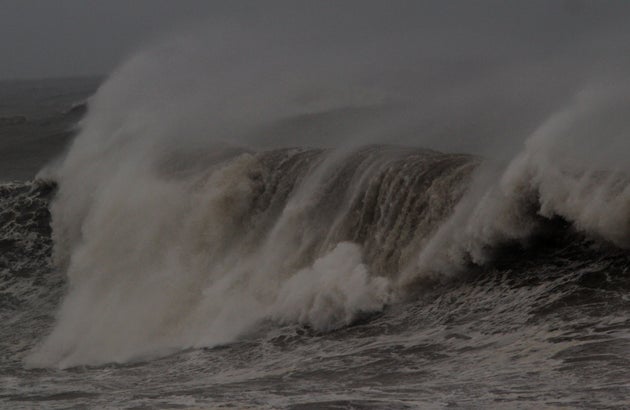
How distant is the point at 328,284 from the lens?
11359 millimetres

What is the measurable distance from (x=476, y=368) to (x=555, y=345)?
814 mm

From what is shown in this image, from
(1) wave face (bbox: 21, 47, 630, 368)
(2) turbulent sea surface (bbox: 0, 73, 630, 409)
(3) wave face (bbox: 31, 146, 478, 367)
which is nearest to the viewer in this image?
(2) turbulent sea surface (bbox: 0, 73, 630, 409)

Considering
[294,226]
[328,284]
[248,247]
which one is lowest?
[328,284]

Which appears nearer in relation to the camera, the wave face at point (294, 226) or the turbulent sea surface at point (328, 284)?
the turbulent sea surface at point (328, 284)

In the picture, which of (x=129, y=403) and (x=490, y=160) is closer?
(x=129, y=403)

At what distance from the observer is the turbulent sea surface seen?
8031mm

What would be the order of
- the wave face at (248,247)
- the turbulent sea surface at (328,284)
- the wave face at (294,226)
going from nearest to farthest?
the turbulent sea surface at (328,284)
the wave face at (294,226)
the wave face at (248,247)

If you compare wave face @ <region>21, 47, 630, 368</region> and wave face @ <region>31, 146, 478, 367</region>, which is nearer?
wave face @ <region>21, 47, 630, 368</region>

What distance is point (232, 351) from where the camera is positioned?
10938 millimetres

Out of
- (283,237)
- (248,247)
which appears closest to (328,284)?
(283,237)

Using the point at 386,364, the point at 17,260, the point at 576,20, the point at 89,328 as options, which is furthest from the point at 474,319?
the point at 576,20

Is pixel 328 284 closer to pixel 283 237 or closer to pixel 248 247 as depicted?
pixel 283 237

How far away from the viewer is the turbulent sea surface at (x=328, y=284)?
803cm

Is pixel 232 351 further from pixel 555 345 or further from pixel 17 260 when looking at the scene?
pixel 17 260
